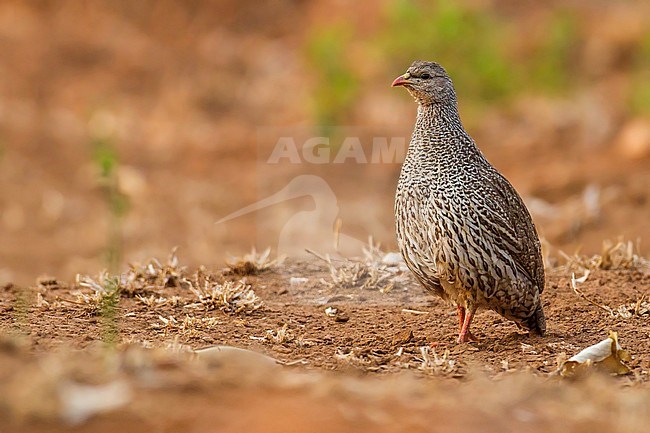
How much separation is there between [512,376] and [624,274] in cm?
252

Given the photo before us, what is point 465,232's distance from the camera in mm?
4969

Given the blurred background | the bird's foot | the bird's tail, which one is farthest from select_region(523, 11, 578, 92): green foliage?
the bird's foot

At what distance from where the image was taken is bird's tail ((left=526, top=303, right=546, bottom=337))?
5219 millimetres

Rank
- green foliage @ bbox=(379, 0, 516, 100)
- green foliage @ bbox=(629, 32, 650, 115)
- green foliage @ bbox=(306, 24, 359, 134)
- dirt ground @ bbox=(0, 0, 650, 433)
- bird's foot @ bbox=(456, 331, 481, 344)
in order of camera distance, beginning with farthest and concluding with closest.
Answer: green foliage @ bbox=(306, 24, 359, 134)
green foliage @ bbox=(379, 0, 516, 100)
green foliage @ bbox=(629, 32, 650, 115)
bird's foot @ bbox=(456, 331, 481, 344)
dirt ground @ bbox=(0, 0, 650, 433)

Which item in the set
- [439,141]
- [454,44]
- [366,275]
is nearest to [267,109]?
[454,44]

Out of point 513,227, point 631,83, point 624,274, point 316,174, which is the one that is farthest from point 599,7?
point 513,227

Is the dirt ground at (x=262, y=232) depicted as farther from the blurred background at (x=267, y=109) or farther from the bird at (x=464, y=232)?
the bird at (x=464, y=232)

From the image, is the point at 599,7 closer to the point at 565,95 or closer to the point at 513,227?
the point at 565,95

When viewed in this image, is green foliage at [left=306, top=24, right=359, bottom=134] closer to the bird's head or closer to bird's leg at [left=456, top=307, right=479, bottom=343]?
the bird's head

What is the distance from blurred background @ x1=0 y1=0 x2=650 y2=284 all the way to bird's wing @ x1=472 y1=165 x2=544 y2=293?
3.72 meters

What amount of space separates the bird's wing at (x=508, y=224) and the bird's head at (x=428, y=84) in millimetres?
506

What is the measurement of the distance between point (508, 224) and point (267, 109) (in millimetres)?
11379

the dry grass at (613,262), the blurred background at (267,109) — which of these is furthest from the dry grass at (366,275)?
the blurred background at (267,109)

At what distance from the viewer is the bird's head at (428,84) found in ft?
18.0
